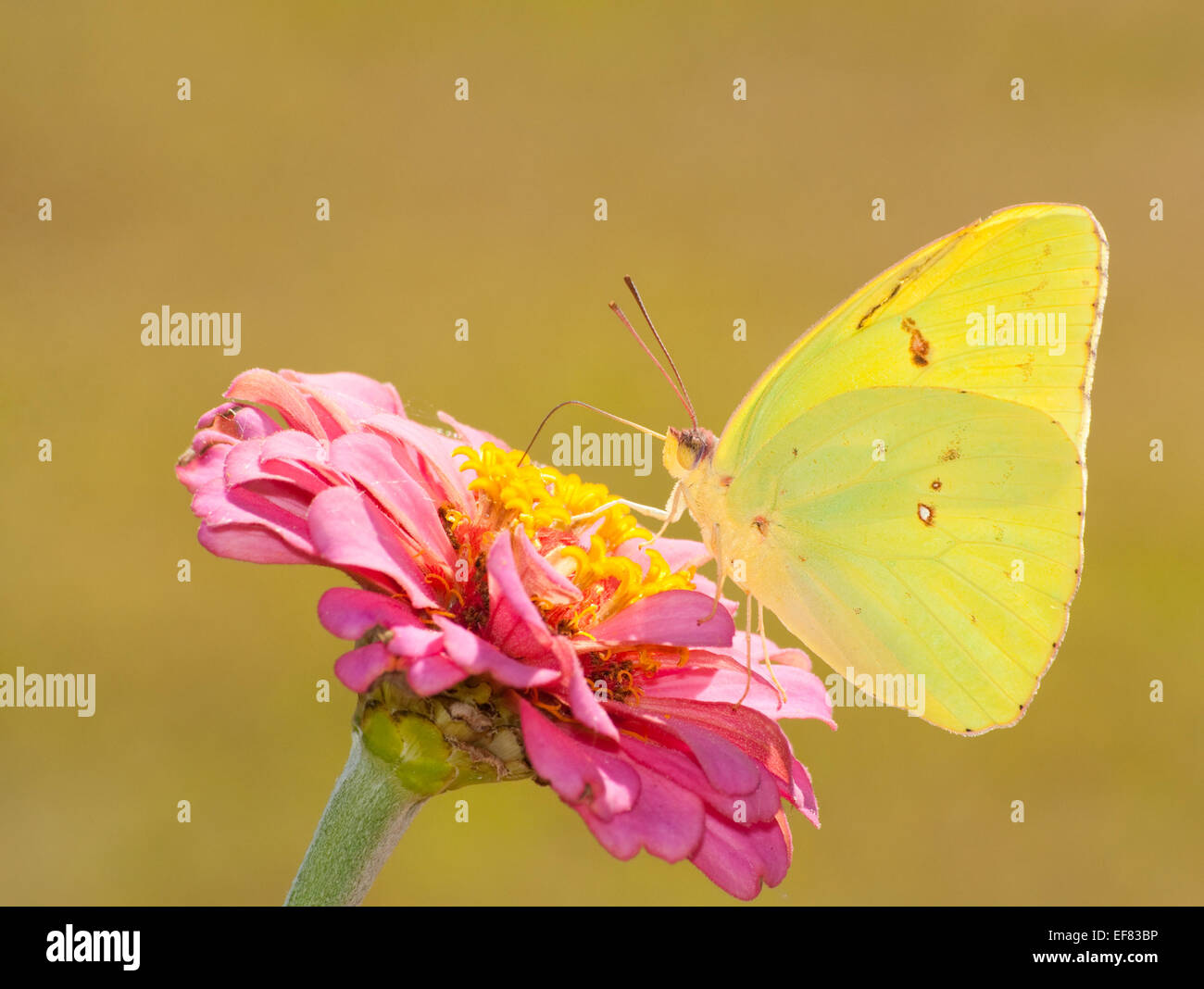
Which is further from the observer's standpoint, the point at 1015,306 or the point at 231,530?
the point at 1015,306

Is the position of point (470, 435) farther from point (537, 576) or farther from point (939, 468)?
point (939, 468)

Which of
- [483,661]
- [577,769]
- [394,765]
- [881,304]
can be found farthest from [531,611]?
[881,304]

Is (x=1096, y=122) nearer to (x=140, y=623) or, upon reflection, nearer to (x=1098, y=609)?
(x=1098, y=609)

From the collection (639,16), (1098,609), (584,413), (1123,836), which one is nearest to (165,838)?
(584,413)

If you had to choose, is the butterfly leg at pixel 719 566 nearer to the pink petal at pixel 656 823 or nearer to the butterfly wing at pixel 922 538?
the butterfly wing at pixel 922 538

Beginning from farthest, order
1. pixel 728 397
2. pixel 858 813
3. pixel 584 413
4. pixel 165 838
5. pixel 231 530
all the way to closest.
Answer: pixel 728 397, pixel 584 413, pixel 858 813, pixel 165 838, pixel 231 530
